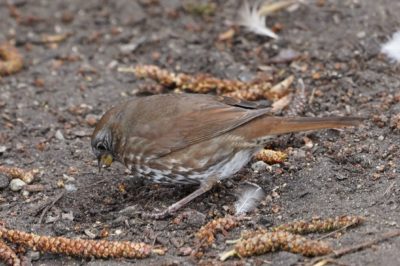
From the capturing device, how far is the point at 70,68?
7340mm

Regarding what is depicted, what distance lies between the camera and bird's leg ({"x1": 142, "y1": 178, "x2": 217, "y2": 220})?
4973 millimetres

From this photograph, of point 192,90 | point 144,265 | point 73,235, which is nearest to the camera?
point 144,265

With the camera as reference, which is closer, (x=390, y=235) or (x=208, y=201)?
(x=390, y=235)

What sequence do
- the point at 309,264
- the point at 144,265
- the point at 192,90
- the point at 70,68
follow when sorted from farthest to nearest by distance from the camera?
the point at 70,68
the point at 192,90
the point at 144,265
the point at 309,264

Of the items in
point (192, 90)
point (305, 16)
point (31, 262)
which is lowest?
point (31, 262)

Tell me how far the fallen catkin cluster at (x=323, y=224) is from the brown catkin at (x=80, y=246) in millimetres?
884

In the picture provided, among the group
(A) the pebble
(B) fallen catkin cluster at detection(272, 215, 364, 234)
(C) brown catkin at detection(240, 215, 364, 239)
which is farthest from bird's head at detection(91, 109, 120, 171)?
(B) fallen catkin cluster at detection(272, 215, 364, 234)

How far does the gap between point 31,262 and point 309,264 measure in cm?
174

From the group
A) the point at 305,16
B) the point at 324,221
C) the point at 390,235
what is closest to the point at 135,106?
the point at 324,221

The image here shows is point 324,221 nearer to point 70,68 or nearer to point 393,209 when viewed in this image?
point 393,209

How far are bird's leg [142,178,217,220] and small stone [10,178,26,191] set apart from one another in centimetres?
104

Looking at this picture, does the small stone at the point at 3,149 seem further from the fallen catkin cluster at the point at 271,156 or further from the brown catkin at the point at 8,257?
the fallen catkin cluster at the point at 271,156

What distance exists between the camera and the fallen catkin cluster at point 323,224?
172 inches

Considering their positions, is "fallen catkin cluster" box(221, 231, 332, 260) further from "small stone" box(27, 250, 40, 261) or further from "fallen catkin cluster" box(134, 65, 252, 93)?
"fallen catkin cluster" box(134, 65, 252, 93)
